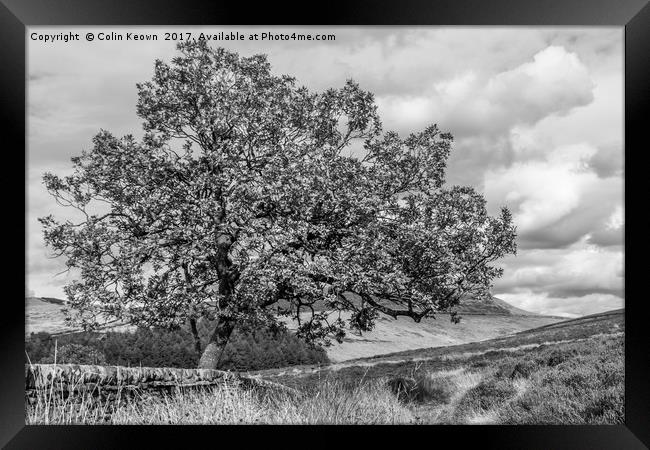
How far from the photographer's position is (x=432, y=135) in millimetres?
16609

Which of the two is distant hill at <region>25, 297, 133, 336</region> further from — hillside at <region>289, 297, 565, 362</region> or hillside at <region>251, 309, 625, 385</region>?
hillside at <region>289, 297, 565, 362</region>

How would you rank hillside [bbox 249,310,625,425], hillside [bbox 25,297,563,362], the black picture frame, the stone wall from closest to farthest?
the black picture frame < the stone wall < hillside [bbox 249,310,625,425] < hillside [bbox 25,297,563,362]

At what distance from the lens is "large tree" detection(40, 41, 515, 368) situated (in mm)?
14648

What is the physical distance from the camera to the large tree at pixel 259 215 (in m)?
14.6

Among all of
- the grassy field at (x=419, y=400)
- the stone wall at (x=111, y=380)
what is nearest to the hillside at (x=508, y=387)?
the grassy field at (x=419, y=400)

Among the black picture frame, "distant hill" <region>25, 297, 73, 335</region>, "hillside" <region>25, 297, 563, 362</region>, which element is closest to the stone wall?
the black picture frame

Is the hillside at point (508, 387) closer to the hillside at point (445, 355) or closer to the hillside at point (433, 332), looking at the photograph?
the hillside at point (445, 355)

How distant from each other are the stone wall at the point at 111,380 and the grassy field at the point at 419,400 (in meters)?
0.17

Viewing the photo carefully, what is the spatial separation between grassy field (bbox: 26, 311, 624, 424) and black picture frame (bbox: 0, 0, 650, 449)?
887 millimetres

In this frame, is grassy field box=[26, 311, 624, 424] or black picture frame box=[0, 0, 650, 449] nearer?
black picture frame box=[0, 0, 650, 449]
